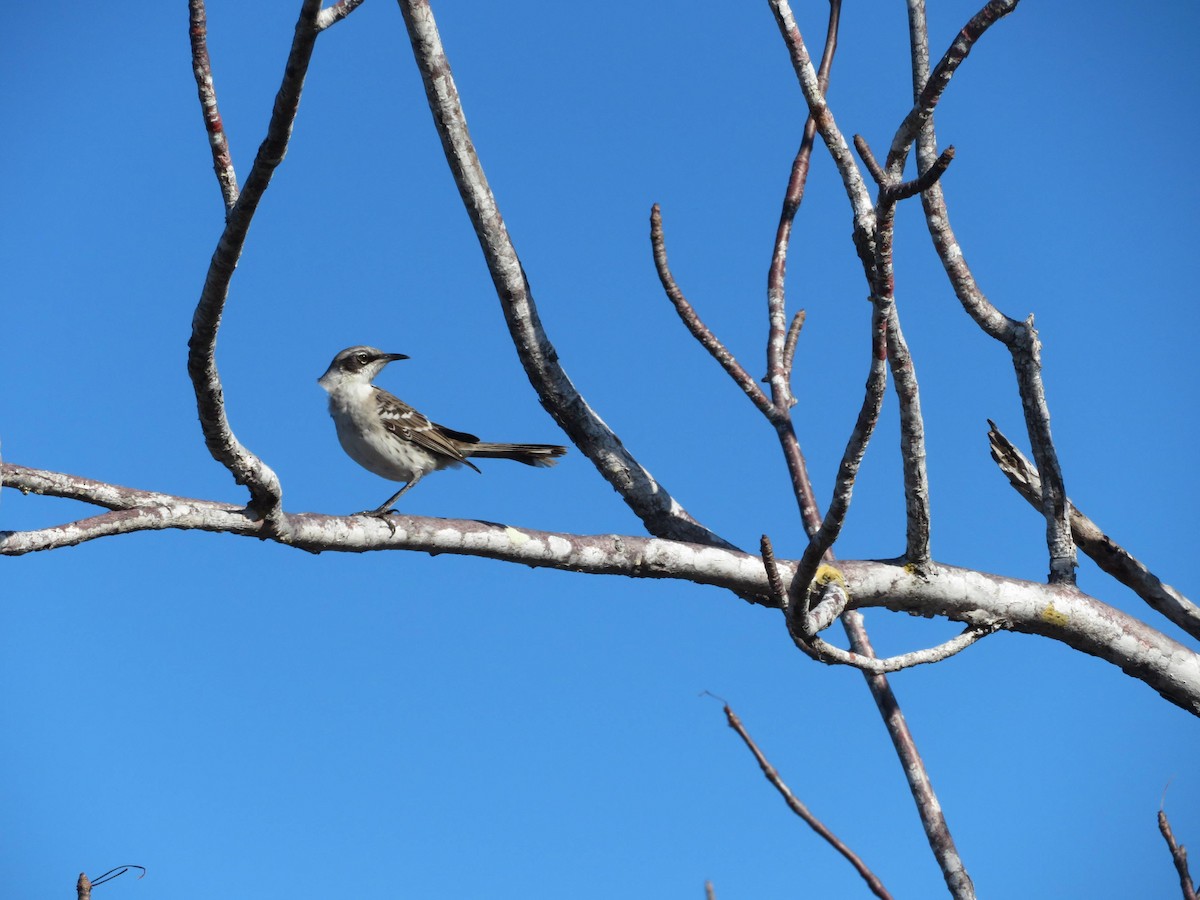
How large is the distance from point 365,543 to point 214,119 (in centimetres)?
182

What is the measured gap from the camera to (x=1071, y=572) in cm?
569

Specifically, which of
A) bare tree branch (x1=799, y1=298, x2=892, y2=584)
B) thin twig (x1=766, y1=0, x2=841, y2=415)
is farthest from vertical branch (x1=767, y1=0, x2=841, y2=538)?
bare tree branch (x1=799, y1=298, x2=892, y2=584)

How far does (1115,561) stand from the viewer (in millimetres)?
6035

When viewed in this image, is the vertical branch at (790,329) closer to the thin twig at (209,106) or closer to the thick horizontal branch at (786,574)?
the thick horizontal branch at (786,574)

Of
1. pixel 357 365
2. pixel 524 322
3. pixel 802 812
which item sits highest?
pixel 357 365

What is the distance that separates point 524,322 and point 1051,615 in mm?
3091

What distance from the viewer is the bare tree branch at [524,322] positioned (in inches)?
219

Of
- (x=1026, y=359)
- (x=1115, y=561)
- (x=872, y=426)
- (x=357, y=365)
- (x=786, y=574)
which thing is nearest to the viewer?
(x=872, y=426)

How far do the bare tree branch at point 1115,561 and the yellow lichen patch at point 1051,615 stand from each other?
65 centimetres

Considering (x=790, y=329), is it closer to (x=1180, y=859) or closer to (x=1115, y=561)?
(x=1115, y=561)

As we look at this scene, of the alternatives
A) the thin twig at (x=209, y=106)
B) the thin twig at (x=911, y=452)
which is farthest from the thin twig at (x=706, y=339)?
the thin twig at (x=209, y=106)

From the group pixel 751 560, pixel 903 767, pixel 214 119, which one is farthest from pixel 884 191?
pixel 903 767

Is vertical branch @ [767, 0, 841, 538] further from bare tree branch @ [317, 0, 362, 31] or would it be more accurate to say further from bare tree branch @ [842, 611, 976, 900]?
bare tree branch @ [317, 0, 362, 31]

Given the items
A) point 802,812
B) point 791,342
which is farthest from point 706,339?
point 802,812
